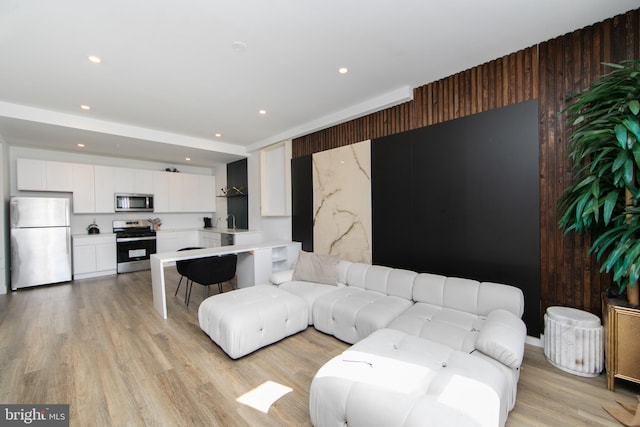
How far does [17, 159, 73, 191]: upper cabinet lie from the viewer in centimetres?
471

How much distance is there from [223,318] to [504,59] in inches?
147

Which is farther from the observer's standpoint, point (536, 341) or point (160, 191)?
point (160, 191)

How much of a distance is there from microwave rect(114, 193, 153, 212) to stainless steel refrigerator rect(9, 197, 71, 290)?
3.05 ft

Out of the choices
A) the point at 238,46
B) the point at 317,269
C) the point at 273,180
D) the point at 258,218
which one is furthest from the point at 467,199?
the point at 258,218

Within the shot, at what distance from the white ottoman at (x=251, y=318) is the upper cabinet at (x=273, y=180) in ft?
8.48

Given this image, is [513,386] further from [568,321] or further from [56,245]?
[56,245]

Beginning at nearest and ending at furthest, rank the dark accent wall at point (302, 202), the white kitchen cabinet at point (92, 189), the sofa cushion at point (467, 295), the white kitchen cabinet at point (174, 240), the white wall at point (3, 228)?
1. the sofa cushion at point (467, 295)
2. the white wall at point (3, 228)
3. the dark accent wall at point (302, 202)
4. the white kitchen cabinet at point (92, 189)
5. the white kitchen cabinet at point (174, 240)

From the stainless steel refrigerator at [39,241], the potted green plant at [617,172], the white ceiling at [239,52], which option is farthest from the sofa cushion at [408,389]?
the stainless steel refrigerator at [39,241]

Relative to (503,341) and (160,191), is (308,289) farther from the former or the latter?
(160,191)

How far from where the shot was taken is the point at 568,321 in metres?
2.03

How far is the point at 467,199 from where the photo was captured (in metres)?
2.80

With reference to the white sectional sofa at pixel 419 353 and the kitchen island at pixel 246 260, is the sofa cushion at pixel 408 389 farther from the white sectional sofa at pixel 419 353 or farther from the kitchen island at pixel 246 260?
the kitchen island at pixel 246 260

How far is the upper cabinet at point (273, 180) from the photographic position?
5.33m

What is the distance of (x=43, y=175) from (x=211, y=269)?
4.25m
